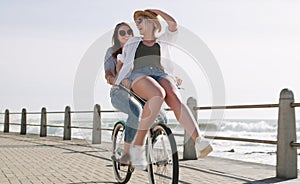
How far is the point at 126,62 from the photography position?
4379 millimetres

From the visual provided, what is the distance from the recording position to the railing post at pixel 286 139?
6.11 metres

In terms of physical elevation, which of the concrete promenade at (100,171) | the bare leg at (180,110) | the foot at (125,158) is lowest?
the concrete promenade at (100,171)

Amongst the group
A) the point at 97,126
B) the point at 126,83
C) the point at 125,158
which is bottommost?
the point at 125,158

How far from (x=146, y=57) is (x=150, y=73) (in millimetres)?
174

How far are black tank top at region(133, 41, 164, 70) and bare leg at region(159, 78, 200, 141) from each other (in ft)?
0.79

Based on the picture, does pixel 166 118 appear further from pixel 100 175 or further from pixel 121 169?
pixel 100 175

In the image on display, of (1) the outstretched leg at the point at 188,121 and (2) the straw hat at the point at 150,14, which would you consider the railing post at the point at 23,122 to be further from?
(1) the outstretched leg at the point at 188,121

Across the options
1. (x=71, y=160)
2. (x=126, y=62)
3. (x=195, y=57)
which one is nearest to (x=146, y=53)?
(x=126, y=62)

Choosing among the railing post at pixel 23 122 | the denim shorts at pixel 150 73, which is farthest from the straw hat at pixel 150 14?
the railing post at pixel 23 122

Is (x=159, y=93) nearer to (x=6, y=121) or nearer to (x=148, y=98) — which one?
(x=148, y=98)

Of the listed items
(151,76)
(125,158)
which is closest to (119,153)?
(125,158)

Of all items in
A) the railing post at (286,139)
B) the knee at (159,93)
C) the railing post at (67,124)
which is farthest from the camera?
the railing post at (67,124)

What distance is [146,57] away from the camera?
435 centimetres

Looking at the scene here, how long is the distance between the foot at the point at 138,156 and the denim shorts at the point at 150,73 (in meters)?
0.66
